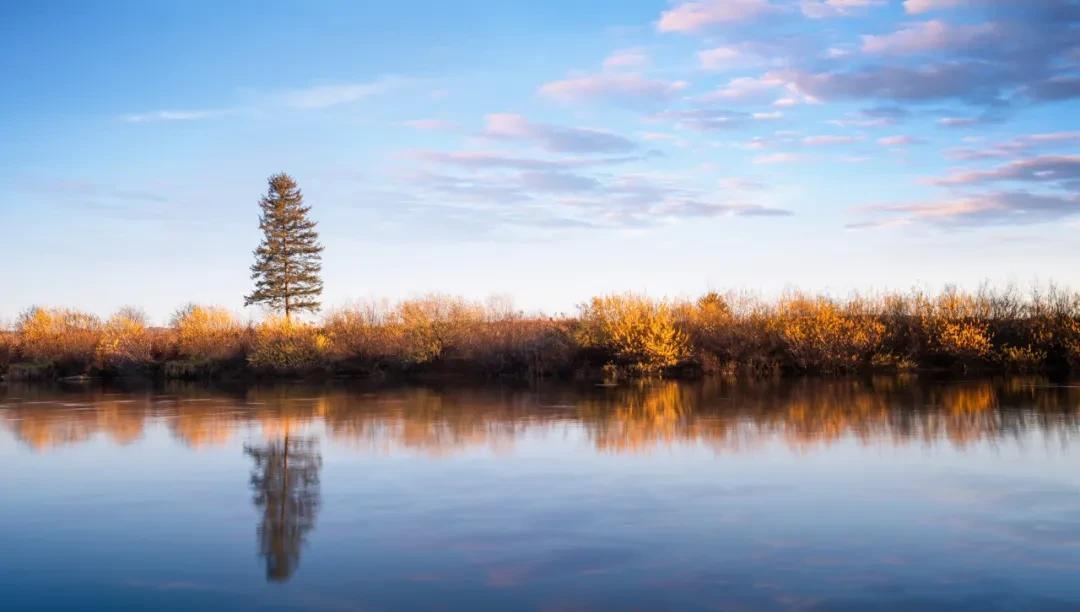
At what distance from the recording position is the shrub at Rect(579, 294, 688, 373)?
3519cm

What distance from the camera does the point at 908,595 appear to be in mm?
7852

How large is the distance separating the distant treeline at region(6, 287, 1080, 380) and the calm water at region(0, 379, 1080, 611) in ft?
46.7

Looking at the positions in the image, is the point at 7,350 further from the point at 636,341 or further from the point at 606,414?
the point at 606,414

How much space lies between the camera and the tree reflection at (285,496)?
9.49 meters

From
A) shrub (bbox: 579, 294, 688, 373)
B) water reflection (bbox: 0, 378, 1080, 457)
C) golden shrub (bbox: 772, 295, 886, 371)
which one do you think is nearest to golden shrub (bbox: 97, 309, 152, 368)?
water reflection (bbox: 0, 378, 1080, 457)

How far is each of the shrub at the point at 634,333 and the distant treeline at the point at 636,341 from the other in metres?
0.05

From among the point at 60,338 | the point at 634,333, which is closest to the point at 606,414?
the point at 634,333

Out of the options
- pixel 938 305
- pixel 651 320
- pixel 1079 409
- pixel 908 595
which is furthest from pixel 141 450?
pixel 938 305

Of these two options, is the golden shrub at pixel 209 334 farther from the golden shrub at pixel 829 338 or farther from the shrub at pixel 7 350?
the golden shrub at pixel 829 338

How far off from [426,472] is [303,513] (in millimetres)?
2947

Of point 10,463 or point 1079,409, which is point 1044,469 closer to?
point 1079,409

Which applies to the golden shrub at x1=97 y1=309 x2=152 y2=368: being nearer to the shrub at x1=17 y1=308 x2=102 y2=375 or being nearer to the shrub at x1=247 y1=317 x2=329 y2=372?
the shrub at x1=17 y1=308 x2=102 y2=375

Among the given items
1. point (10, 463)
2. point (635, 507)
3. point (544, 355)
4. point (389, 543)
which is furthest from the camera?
point (544, 355)

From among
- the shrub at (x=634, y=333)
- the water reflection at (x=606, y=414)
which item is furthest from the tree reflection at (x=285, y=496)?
the shrub at (x=634, y=333)
